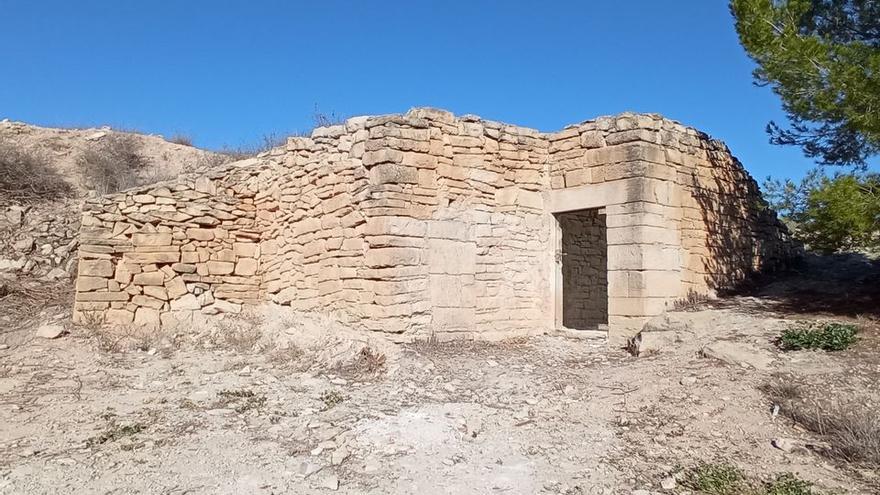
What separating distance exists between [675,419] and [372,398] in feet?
8.38

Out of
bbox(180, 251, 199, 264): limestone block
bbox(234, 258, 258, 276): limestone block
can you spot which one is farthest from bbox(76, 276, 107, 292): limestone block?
bbox(234, 258, 258, 276): limestone block

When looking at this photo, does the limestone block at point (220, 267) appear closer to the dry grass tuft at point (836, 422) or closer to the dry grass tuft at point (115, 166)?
the dry grass tuft at point (115, 166)

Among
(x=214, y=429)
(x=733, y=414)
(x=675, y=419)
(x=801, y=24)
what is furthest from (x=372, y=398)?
(x=801, y=24)

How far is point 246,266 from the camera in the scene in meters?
8.87

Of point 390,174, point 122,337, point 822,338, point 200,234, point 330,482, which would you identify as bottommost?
point 330,482

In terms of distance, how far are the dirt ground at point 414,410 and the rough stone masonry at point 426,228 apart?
51 centimetres

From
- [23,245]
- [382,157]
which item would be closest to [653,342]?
[382,157]

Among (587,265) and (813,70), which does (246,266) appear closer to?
(587,265)

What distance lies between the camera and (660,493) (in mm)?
3617

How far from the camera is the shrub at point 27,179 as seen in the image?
1104cm

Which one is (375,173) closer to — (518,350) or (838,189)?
(518,350)

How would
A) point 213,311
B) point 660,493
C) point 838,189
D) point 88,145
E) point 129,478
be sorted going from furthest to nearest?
point 88,145 → point 213,311 → point 838,189 → point 129,478 → point 660,493

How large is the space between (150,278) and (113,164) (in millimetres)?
6509

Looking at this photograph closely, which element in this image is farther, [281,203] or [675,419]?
[281,203]
